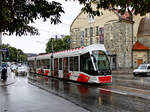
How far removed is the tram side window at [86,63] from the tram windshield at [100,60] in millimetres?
459

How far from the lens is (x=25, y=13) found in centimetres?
523

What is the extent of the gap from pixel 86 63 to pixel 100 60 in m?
1.17

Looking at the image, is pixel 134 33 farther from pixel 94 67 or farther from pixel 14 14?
pixel 14 14

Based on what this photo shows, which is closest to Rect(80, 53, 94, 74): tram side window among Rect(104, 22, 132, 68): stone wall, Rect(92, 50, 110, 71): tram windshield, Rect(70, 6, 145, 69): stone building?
Rect(92, 50, 110, 71): tram windshield

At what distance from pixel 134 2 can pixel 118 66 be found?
39.7m

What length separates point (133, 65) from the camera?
43.7 m

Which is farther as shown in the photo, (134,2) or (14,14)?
(14,14)

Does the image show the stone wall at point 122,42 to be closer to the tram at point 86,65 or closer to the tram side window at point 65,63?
the tram at point 86,65

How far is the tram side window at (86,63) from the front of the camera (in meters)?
15.9

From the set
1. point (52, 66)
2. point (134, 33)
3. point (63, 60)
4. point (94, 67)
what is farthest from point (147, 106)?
point (134, 33)

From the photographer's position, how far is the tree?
16.7 ft

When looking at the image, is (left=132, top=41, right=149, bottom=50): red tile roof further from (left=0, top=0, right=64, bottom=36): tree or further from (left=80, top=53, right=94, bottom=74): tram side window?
(left=0, top=0, right=64, bottom=36): tree

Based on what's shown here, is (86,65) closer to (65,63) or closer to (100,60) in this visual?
(100,60)

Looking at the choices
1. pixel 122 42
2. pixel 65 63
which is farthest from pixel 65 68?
pixel 122 42
